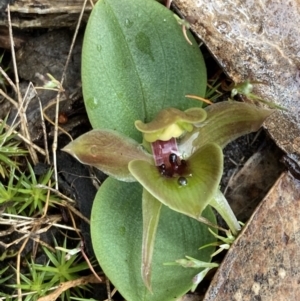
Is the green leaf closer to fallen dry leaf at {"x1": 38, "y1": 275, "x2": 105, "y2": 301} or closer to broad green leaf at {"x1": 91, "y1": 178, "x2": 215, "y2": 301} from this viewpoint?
broad green leaf at {"x1": 91, "y1": 178, "x2": 215, "y2": 301}

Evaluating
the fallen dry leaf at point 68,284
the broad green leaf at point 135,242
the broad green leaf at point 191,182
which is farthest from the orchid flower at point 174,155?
the fallen dry leaf at point 68,284

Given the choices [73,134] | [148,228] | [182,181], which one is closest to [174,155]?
[182,181]

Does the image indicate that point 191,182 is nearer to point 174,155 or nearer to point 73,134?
point 174,155

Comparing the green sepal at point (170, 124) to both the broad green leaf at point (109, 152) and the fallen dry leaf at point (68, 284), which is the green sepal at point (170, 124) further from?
the fallen dry leaf at point (68, 284)

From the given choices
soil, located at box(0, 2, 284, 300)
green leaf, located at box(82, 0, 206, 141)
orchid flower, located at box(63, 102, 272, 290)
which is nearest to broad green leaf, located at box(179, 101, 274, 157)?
orchid flower, located at box(63, 102, 272, 290)

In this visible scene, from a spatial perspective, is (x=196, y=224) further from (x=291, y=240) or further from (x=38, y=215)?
(x=38, y=215)

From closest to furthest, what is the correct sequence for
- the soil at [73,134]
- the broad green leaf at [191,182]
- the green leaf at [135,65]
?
1. the broad green leaf at [191,182]
2. the green leaf at [135,65]
3. the soil at [73,134]

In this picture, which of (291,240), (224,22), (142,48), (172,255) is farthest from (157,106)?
(291,240)

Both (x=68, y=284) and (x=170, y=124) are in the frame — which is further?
(x=68, y=284)
